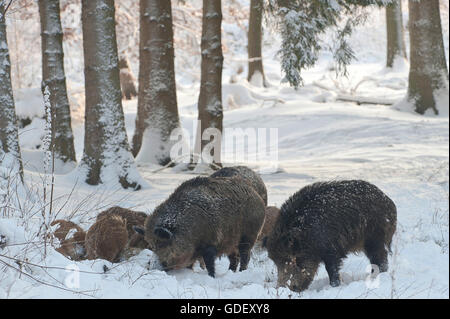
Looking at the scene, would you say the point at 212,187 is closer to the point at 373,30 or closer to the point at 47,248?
the point at 47,248

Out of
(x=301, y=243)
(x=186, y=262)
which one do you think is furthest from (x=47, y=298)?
(x=301, y=243)

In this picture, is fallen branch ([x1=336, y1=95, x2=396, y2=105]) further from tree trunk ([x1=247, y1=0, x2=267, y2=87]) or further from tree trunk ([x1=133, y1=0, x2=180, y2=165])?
tree trunk ([x1=133, y1=0, x2=180, y2=165])

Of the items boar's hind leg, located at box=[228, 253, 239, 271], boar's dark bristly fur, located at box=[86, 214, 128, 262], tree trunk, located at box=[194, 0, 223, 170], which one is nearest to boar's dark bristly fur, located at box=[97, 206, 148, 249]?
boar's dark bristly fur, located at box=[86, 214, 128, 262]

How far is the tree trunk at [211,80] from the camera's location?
1159 centimetres

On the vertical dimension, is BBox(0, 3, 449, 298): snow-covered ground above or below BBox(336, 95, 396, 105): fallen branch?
below

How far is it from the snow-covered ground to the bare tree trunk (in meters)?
1.38

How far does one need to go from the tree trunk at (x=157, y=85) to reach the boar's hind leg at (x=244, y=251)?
244 inches

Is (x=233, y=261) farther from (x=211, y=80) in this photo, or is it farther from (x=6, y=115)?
(x=211, y=80)

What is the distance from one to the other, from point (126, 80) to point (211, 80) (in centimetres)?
1478

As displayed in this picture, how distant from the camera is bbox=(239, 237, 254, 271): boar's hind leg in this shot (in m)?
6.20

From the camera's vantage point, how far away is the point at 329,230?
5.36 metres

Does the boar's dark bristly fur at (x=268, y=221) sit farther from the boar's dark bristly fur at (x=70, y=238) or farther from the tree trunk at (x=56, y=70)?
the tree trunk at (x=56, y=70)

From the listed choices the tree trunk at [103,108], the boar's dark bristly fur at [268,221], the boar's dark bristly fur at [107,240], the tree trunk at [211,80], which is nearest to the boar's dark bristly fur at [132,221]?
the boar's dark bristly fur at [107,240]

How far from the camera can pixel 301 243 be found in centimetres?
529
